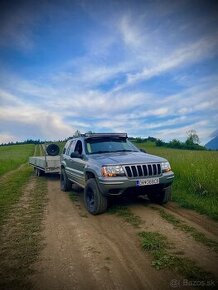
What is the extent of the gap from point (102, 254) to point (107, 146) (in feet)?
14.2

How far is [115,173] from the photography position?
6.66 meters

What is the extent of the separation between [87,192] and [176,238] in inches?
121

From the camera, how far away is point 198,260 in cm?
418

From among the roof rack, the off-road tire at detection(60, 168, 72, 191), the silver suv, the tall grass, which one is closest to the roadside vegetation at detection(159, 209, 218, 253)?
the silver suv

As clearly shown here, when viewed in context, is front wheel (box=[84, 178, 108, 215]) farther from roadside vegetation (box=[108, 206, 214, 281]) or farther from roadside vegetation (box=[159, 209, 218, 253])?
roadside vegetation (box=[159, 209, 218, 253])

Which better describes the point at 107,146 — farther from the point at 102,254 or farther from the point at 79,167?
the point at 102,254

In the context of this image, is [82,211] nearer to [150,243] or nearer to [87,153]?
[87,153]

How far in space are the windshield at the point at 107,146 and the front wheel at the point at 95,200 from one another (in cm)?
131

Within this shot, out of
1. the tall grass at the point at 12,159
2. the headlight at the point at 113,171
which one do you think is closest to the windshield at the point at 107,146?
the headlight at the point at 113,171

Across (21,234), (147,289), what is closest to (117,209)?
(21,234)

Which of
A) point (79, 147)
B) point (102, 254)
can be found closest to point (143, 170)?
point (102, 254)

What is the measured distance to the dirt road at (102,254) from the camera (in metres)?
3.68

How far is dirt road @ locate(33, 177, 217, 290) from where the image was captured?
3.68 m

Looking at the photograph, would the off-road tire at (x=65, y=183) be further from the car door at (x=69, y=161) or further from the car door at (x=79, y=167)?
the car door at (x=79, y=167)
